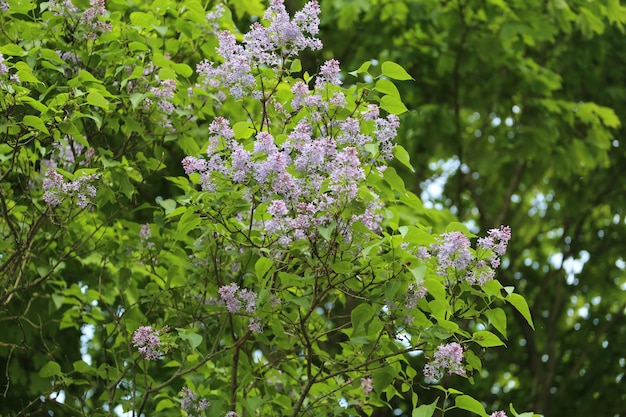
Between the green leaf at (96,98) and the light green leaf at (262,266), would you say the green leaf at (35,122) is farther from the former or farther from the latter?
the light green leaf at (262,266)

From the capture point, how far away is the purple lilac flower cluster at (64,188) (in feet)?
12.8

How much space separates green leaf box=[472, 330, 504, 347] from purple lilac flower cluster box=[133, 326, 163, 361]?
4.35 ft

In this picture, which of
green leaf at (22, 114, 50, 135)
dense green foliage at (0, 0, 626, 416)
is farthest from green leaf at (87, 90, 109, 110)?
green leaf at (22, 114, 50, 135)

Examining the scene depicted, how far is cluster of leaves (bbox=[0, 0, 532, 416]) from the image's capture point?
3.36 meters

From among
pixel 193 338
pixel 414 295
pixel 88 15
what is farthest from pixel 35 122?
pixel 414 295

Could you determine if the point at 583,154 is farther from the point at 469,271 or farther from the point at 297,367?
the point at 469,271

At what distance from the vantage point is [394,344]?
3.68 metres

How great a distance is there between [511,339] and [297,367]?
5.88 meters

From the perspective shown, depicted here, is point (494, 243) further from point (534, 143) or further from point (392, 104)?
point (534, 143)

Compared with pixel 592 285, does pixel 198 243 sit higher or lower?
higher

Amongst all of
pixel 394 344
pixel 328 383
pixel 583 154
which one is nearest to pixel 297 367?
pixel 328 383

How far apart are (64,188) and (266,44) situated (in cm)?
106

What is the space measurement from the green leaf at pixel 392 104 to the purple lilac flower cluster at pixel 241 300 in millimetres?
932

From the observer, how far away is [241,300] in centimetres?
381
